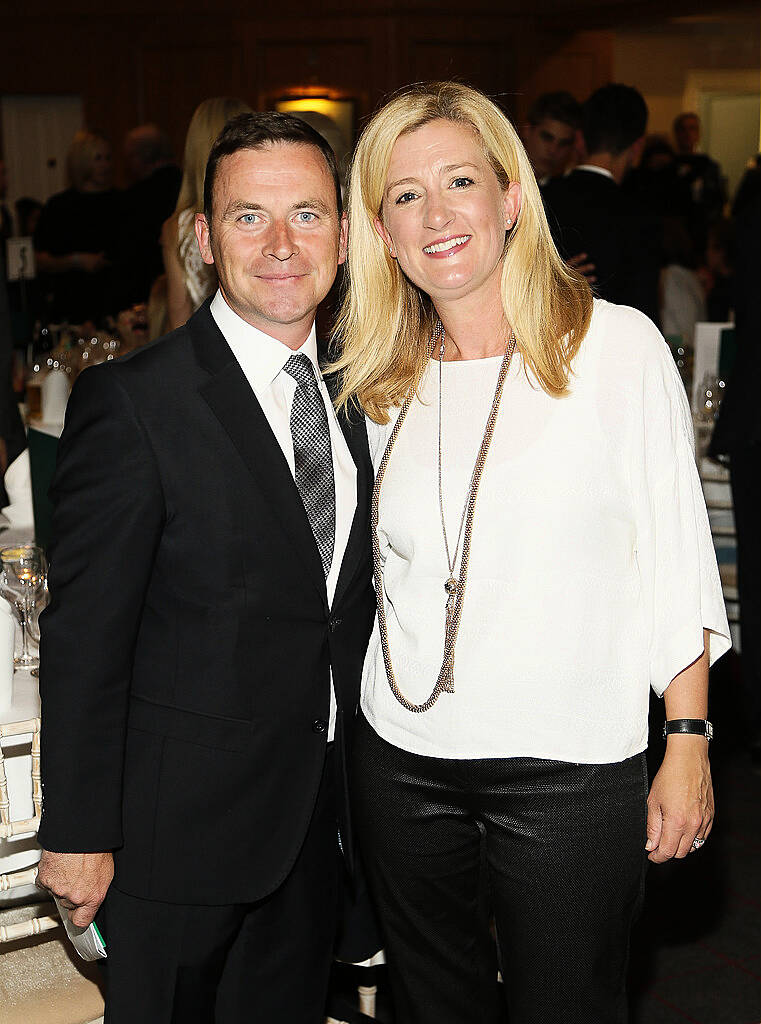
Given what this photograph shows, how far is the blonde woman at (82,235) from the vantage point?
6676mm

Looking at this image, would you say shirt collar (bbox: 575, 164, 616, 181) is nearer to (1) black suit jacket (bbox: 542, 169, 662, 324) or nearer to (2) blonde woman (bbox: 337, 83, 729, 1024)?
(1) black suit jacket (bbox: 542, 169, 662, 324)

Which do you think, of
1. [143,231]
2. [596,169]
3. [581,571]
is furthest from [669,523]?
[143,231]

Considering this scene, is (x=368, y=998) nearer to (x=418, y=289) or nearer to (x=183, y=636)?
(x=183, y=636)

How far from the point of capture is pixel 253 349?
1.71 metres

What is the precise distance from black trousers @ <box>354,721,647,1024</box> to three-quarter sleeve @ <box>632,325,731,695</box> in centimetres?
19

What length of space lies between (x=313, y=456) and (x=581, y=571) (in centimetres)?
44

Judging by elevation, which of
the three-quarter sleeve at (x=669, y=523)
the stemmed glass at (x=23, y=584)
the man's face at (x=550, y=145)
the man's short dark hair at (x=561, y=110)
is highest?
the man's short dark hair at (x=561, y=110)

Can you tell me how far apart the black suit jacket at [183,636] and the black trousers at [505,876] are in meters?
0.14

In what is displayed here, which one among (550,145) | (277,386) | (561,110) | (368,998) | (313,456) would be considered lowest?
(368,998)

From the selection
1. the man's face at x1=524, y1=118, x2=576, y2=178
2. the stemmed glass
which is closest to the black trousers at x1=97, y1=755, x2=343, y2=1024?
the stemmed glass

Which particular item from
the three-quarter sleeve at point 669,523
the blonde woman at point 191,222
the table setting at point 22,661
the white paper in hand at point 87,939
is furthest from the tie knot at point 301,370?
A: the blonde woman at point 191,222

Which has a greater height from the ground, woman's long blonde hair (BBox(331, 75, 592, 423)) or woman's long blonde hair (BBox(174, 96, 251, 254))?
woman's long blonde hair (BBox(174, 96, 251, 254))

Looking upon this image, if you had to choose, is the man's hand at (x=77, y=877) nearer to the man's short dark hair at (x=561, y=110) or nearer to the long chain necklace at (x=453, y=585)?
the long chain necklace at (x=453, y=585)

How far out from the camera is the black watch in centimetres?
162
